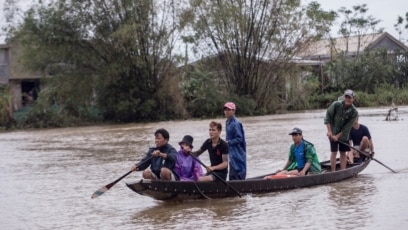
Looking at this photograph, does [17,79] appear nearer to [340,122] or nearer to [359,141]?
[359,141]

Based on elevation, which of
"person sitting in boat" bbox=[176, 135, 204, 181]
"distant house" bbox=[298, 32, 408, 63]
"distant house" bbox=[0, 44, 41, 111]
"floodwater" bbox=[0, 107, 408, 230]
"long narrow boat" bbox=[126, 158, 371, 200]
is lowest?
"floodwater" bbox=[0, 107, 408, 230]

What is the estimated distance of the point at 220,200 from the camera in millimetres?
9695

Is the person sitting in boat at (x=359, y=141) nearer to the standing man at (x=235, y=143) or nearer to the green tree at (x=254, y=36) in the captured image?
the standing man at (x=235, y=143)

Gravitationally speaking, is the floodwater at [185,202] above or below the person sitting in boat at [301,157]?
below

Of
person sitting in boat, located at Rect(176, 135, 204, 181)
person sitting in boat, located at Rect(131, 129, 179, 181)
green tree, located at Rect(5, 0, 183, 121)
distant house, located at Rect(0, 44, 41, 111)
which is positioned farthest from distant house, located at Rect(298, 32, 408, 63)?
person sitting in boat, located at Rect(131, 129, 179, 181)

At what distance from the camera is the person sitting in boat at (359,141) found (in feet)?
39.8

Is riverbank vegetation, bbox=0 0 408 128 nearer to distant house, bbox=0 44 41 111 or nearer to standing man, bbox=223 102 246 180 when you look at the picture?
distant house, bbox=0 44 41 111

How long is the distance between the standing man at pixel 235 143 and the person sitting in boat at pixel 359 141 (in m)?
2.87

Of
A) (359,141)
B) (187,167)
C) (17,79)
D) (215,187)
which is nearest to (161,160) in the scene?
(187,167)

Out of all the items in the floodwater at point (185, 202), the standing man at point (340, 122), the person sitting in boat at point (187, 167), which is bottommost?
the floodwater at point (185, 202)

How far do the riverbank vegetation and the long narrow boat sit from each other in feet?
69.0

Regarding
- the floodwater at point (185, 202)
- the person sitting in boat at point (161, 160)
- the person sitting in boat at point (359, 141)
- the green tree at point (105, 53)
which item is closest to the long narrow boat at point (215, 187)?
the floodwater at point (185, 202)

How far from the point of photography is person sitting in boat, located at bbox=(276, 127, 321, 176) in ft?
34.2

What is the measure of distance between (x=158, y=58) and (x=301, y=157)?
22.6 metres
